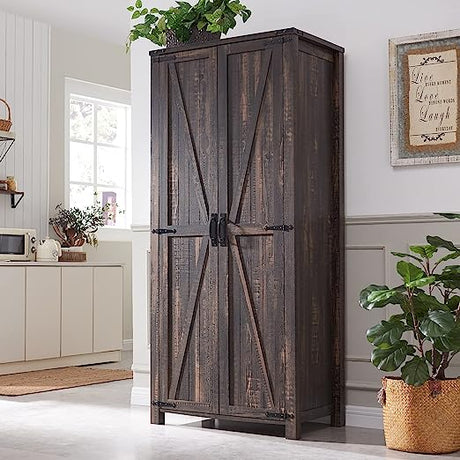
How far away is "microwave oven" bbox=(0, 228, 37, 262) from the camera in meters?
6.95

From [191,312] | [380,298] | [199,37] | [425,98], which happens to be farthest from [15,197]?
[380,298]

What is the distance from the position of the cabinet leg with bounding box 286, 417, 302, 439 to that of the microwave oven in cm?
334

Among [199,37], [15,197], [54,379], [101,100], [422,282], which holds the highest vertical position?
[101,100]

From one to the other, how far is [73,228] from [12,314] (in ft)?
3.65

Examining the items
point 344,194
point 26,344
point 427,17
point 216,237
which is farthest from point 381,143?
point 26,344

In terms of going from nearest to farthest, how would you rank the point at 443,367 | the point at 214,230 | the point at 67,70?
the point at 443,367 → the point at 214,230 → the point at 67,70

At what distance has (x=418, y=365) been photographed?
3.90m

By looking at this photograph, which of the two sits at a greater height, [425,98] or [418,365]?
[425,98]

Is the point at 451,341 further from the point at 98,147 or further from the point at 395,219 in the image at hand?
the point at 98,147

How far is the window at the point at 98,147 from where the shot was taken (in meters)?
8.11

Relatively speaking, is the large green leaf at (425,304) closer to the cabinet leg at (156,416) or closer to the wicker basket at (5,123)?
the cabinet leg at (156,416)

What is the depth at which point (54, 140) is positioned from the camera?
7859 millimetres

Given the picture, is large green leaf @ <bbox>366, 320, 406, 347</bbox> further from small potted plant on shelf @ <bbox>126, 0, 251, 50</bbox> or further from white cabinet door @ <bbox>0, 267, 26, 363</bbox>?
white cabinet door @ <bbox>0, 267, 26, 363</bbox>

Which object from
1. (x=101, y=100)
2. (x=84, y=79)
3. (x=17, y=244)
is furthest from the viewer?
(x=101, y=100)
